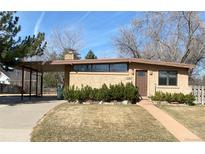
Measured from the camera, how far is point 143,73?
29.1 meters

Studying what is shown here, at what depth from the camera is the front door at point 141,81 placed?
28984 millimetres

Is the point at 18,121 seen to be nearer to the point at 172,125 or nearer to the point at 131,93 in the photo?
the point at 172,125

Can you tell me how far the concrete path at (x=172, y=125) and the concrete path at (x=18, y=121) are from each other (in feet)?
18.1

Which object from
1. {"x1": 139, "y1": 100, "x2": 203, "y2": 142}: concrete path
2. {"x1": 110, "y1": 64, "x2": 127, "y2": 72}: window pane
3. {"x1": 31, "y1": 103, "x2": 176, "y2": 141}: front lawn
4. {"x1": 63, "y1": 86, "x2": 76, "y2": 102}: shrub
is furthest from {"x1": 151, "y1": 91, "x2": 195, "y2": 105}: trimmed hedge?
{"x1": 63, "y1": 86, "x2": 76, "y2": 102}: shrub

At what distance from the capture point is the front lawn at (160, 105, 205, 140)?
17.4 m

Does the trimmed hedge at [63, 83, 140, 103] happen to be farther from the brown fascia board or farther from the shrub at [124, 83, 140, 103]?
the brown fascia board

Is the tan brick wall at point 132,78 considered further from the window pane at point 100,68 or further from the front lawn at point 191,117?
the front lawn at point 191,117

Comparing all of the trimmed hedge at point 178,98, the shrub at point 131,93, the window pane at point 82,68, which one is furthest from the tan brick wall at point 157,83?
the window pane at point 82,68

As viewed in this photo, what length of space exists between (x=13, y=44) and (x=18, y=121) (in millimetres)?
9959

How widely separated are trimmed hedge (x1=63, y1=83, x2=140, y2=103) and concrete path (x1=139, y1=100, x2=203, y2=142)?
8.18ft

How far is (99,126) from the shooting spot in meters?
17.0
